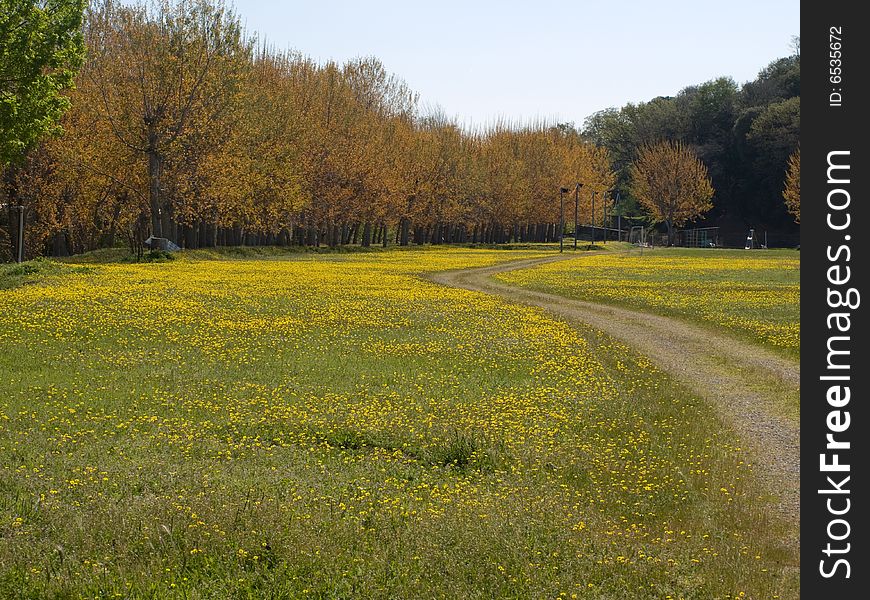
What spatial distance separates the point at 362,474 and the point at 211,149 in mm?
48234

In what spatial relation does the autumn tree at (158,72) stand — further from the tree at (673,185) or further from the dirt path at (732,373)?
the tree at (673,185)

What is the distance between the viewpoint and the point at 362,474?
1041 centimetres

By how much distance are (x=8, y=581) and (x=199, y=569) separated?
147 cm

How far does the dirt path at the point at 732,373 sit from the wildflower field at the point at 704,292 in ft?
3.48

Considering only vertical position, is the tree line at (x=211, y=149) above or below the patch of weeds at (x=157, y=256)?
above

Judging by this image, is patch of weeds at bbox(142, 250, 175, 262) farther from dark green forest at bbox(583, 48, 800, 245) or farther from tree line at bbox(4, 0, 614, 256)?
dark green forest at bbox(583, 48, 800, 245)

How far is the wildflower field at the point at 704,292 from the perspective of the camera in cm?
2447

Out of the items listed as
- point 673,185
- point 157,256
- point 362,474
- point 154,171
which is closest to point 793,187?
point 673,185

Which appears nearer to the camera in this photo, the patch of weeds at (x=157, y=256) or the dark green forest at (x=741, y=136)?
the patch of weeds at (x=157, y=256)

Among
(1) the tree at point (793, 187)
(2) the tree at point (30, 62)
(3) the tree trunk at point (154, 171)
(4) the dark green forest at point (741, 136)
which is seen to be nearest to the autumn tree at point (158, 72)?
(3) the tree trunk at point (154, 171)
